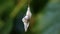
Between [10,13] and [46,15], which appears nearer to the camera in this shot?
[46,15]

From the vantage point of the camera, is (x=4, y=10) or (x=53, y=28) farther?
(x=4, y=10)

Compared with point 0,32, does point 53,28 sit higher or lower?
higher

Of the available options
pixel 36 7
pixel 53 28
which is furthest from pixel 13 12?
pixel 53 28

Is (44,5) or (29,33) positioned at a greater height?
(44,5)

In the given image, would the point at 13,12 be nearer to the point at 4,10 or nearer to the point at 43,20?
the point at 4,10

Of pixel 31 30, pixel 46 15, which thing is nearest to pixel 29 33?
pixel 31 30

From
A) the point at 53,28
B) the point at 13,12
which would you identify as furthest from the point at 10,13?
the point at 53,28

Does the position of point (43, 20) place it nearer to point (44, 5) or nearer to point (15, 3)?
point (44, 5)

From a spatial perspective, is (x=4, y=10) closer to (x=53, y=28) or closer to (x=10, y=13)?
(x=10, y=13)
